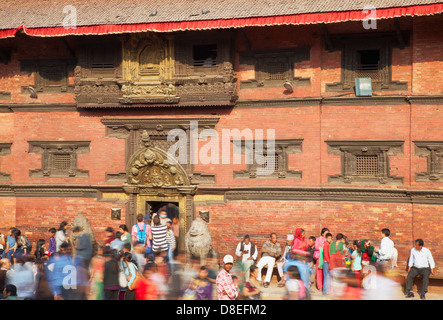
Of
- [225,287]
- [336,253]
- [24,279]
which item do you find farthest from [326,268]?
[24,279]

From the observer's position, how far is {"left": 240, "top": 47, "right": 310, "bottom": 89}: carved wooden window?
18109 mm

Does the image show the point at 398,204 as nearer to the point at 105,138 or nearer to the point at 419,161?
the point at 419,161

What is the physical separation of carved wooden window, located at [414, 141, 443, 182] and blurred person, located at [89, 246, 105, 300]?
9597mm

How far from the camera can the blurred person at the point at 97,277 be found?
11.8m

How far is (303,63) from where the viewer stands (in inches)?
711

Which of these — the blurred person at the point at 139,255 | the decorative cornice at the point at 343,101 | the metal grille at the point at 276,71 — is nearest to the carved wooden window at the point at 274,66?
the metal grille at the point at 276,71

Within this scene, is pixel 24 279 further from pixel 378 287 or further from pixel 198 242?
pixel 378 287

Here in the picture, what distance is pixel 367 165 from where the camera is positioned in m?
17.7

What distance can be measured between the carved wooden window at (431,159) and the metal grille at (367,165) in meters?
1.24

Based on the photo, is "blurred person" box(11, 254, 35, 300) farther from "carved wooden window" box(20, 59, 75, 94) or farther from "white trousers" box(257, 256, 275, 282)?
"carved wooden window" box(20, 59, 75, 94)

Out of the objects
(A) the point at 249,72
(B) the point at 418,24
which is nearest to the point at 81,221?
(A) the point at 249,72

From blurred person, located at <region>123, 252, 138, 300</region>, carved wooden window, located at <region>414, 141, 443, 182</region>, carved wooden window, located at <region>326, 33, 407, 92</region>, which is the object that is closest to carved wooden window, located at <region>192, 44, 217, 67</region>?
carved wooden window, located at <region>326, 33, 407, 92</region>

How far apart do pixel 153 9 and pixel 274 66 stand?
13.9 feet

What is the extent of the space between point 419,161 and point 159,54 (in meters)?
8.58
